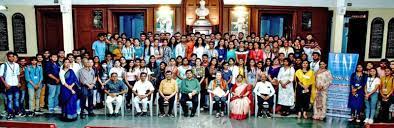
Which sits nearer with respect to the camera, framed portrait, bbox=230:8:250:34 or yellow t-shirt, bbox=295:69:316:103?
yellow t-shirt, bbox=295:69:316:103

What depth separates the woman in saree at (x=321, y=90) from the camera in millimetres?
7973

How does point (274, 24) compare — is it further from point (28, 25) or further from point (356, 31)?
point (28, 25)

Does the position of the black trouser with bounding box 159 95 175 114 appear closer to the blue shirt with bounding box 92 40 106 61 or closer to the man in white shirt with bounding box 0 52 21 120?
the blue shirt with bounding box 92 40 106 61


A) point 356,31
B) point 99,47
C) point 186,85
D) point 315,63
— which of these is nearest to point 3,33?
point 99,47

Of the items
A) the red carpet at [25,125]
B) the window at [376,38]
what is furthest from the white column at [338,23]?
the red carpet at [25,125]

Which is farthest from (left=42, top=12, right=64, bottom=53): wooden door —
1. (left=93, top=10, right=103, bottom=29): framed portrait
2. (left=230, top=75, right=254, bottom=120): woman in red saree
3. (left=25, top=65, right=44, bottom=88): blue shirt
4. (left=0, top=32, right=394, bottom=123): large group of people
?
(left=230, top=75, right=254, bottom=120): woman in red saree

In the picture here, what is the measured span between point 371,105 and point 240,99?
2820mm

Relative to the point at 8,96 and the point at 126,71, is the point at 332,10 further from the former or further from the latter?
the point at 8,96

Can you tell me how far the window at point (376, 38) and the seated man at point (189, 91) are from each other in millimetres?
8304

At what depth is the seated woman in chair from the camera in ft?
27.1

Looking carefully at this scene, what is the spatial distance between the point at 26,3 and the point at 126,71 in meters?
6.28

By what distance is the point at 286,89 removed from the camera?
834 cm

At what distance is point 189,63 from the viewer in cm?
905

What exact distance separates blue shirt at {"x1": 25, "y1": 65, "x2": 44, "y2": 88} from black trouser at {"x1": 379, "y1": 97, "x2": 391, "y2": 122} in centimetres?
763
